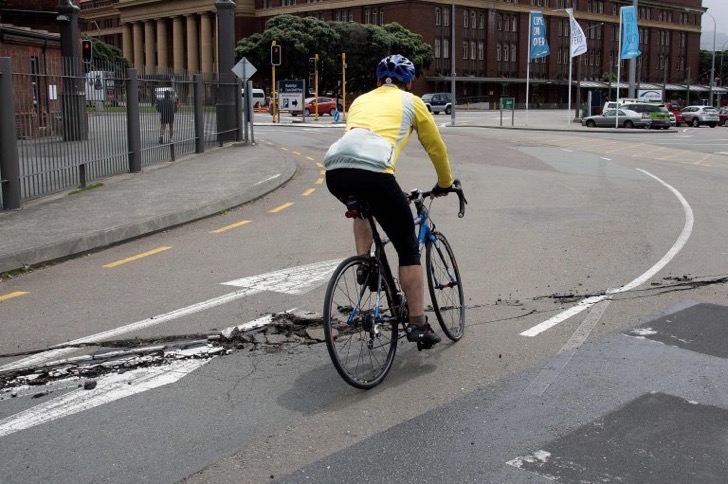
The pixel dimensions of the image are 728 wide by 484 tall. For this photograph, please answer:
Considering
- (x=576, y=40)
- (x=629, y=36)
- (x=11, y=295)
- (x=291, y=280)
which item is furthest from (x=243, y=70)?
(x=629, y=36)

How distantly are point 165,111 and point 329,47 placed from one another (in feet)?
222

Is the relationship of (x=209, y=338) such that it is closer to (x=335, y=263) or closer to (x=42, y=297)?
(x=42, y=297)

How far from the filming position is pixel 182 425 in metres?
4.38

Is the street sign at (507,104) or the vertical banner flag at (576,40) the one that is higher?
the vertical banner flag at (576,40)

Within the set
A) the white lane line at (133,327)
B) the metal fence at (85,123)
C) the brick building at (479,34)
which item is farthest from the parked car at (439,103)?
the white lane line at (133,327)

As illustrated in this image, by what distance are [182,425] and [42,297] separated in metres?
3.56

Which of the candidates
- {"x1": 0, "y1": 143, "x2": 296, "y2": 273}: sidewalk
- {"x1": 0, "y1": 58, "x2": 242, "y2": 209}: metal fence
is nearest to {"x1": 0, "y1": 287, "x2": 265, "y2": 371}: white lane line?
{"x1": 0, "y1": 143, "x2": 296, "y2": 273}: sidewalk

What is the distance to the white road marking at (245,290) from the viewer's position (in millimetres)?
5605

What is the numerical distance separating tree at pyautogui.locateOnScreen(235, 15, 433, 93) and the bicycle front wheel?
7628 cm

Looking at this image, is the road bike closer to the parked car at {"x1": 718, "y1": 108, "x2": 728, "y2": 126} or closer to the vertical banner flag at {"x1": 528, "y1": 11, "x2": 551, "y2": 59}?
the vertical banner flag at {"x1": 528, "y1": 11, "x2": 551, "y2": 59}

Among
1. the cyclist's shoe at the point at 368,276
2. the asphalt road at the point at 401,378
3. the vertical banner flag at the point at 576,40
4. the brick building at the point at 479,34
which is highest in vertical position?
the brick building at the point at 479,34

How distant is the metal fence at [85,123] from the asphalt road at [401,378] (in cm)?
291

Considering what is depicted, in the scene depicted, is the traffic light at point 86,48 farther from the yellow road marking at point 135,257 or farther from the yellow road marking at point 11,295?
the yellow road marking at point 11,295

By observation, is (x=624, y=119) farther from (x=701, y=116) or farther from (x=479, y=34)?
(x=479, y=34)
